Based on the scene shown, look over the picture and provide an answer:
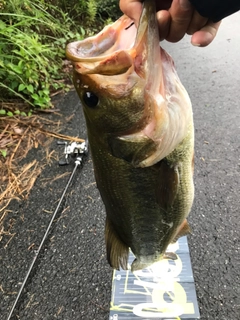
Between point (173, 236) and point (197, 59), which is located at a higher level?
point (173, 236)

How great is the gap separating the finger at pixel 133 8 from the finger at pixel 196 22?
18cm

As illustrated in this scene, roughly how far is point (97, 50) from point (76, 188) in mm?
2180

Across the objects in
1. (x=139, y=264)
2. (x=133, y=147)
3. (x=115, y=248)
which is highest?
(x=133, y=147)

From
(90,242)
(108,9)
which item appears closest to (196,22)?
(90,242)

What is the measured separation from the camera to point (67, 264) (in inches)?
108

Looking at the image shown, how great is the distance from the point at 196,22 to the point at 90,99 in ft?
1.42

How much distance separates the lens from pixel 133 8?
4.08 ft

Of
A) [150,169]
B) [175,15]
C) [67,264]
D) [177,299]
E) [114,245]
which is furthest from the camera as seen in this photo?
[67,264]

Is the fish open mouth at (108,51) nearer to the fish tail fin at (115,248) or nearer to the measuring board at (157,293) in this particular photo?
the fish tail fin at (115,248)

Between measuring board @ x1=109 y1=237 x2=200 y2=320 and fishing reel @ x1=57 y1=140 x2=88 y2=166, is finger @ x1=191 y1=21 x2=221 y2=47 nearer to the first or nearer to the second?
measuring board @ x1=109 y1=237 x2=200 y2=320

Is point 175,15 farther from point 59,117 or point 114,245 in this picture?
point 59,117

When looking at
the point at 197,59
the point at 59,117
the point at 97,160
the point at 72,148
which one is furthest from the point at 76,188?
the point at 197,59

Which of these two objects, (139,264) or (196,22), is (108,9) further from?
(196,22)

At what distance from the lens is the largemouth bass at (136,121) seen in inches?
48.6
